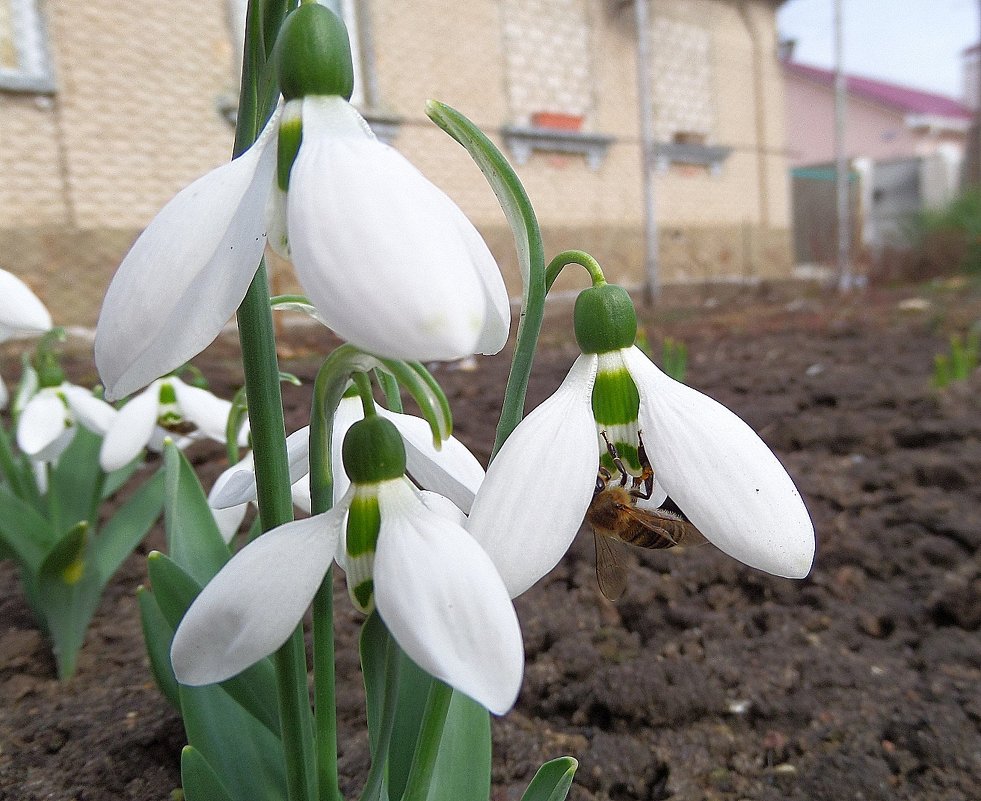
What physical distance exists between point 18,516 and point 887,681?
132 cm

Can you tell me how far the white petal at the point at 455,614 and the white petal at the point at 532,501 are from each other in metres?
0.02

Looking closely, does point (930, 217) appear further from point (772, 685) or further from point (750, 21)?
point (772, 685)

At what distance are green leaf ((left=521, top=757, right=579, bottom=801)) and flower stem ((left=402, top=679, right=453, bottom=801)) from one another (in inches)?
4.1

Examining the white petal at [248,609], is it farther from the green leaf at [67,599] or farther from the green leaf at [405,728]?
the green leaf at [67,599]

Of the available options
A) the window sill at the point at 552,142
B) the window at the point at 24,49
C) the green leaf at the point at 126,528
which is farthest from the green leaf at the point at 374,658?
the window sill at the point at 552,142

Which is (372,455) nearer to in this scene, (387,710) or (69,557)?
(387,710)

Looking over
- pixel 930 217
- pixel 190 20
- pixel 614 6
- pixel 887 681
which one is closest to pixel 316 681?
pixel 887 681

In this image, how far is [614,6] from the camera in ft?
24.2

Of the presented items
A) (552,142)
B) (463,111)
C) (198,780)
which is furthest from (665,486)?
(552,142)

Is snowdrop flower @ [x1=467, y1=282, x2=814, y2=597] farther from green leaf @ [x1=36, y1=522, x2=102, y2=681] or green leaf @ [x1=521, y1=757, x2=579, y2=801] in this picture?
green leaf @ [x1=36, y1=522, x2=102, y2=681]

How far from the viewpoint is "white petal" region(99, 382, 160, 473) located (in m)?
1.13

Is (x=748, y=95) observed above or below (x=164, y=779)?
above

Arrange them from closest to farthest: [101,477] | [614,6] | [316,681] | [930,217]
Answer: [316,681]
[101,477]
[614,6]
[930,217]

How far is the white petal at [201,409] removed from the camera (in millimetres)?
1149
